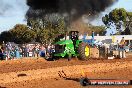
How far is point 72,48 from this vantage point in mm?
26656

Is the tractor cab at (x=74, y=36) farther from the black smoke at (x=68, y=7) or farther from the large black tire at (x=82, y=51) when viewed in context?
the black smoke at (x=68, y=7)

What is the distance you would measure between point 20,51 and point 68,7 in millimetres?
13502

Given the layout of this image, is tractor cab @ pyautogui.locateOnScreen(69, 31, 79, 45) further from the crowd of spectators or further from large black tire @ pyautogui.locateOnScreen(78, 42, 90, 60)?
the crowd of spectators

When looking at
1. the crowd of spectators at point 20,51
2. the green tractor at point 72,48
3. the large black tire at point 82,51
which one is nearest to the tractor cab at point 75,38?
the green tractor at point 72,48

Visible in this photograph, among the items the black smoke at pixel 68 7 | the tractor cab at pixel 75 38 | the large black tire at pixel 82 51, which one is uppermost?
the black smoke at pixel 68 7

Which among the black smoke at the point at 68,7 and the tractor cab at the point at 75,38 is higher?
the black smoke at the point at 68,7

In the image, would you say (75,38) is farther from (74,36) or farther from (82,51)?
(82,51)

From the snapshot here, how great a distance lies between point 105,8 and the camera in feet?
78.6


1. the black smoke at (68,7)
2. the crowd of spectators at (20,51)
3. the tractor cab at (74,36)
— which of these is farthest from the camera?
the crowd of spectators at (20,51)

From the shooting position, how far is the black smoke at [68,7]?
21266mm

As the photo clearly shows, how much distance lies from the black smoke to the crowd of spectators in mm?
8925

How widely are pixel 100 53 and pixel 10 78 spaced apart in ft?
62.3

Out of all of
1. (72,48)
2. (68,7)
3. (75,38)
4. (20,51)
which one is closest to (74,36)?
(75,38)

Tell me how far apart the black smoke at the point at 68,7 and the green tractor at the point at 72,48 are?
300cm
